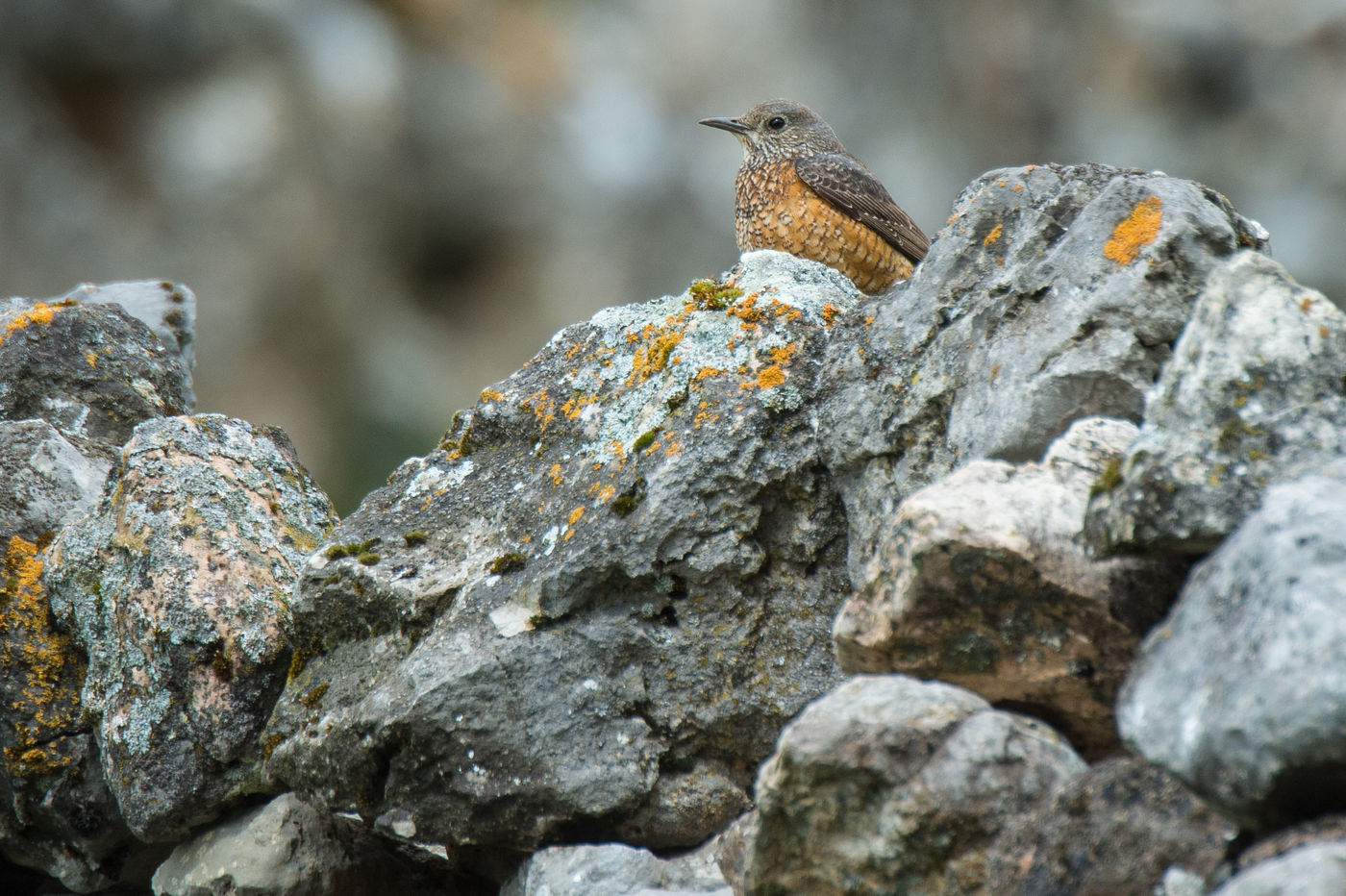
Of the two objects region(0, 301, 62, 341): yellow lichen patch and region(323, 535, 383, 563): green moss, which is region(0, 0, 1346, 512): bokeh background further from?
region(323, 535, 383, 563): green moss

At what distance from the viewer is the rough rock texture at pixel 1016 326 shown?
2799mm

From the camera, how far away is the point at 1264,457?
2.17 metres

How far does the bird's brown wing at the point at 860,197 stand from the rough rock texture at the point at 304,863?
12.4ft

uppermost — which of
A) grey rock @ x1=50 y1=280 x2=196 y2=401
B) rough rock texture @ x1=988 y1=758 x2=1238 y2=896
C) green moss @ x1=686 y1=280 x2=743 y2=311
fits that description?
grey rock @ x1=50 y1=280 x2=196 y2=401

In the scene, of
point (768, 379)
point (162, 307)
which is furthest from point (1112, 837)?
point (162, 307)

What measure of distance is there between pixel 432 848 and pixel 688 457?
1.25 m

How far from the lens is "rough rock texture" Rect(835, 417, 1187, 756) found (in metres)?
2.34

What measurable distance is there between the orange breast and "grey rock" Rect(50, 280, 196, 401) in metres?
2.86

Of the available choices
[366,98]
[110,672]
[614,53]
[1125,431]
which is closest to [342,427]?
[366,98]

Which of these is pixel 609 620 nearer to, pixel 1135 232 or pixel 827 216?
pixel 1135 232

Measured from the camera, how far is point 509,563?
3.46 metres

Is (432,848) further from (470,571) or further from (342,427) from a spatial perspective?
(342,427)

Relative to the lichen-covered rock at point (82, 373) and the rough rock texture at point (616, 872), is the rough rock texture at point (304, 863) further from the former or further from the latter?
the lichen-covered rock at point (82, 373)

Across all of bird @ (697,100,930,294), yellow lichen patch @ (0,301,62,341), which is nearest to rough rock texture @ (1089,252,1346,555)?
bird @ (697,100,930,294)
